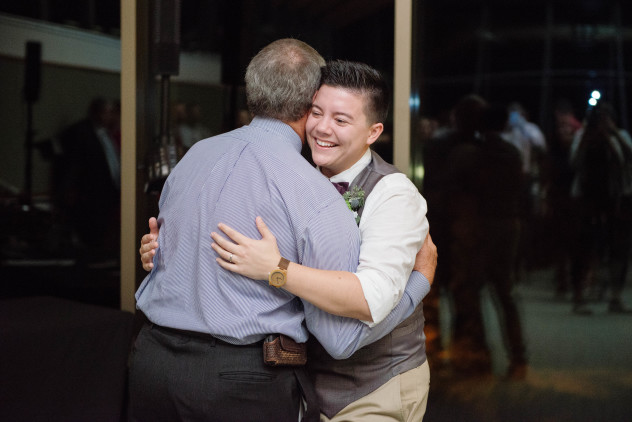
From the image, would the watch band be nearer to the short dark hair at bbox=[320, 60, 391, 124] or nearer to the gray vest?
the gray vest

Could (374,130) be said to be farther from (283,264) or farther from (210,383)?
(210,383)

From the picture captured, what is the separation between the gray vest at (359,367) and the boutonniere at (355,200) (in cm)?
1

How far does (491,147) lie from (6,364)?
219 cm

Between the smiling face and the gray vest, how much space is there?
9 centimetres

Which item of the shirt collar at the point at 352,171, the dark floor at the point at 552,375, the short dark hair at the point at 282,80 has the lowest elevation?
the dark floor at the point at 552,375

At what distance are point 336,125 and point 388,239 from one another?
12.8 inches

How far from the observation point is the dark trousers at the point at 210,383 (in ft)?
4.59

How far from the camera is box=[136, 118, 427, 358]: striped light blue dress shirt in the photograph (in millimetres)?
1408

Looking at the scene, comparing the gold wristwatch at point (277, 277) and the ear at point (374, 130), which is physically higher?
the ear at point (374, 130)

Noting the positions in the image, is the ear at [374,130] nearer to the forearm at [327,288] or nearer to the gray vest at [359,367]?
the gray vest at [359,367]

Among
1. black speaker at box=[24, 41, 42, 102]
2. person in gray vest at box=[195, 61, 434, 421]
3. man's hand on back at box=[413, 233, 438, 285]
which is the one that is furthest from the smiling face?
black speaker at box=[24, 41, 42, 102]

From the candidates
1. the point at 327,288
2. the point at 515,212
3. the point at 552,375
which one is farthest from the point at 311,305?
the point at 552,375

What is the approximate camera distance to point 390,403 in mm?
1615

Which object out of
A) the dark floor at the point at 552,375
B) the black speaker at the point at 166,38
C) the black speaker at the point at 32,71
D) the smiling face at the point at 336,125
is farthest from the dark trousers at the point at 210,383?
the black speaker at the point at 32,71
